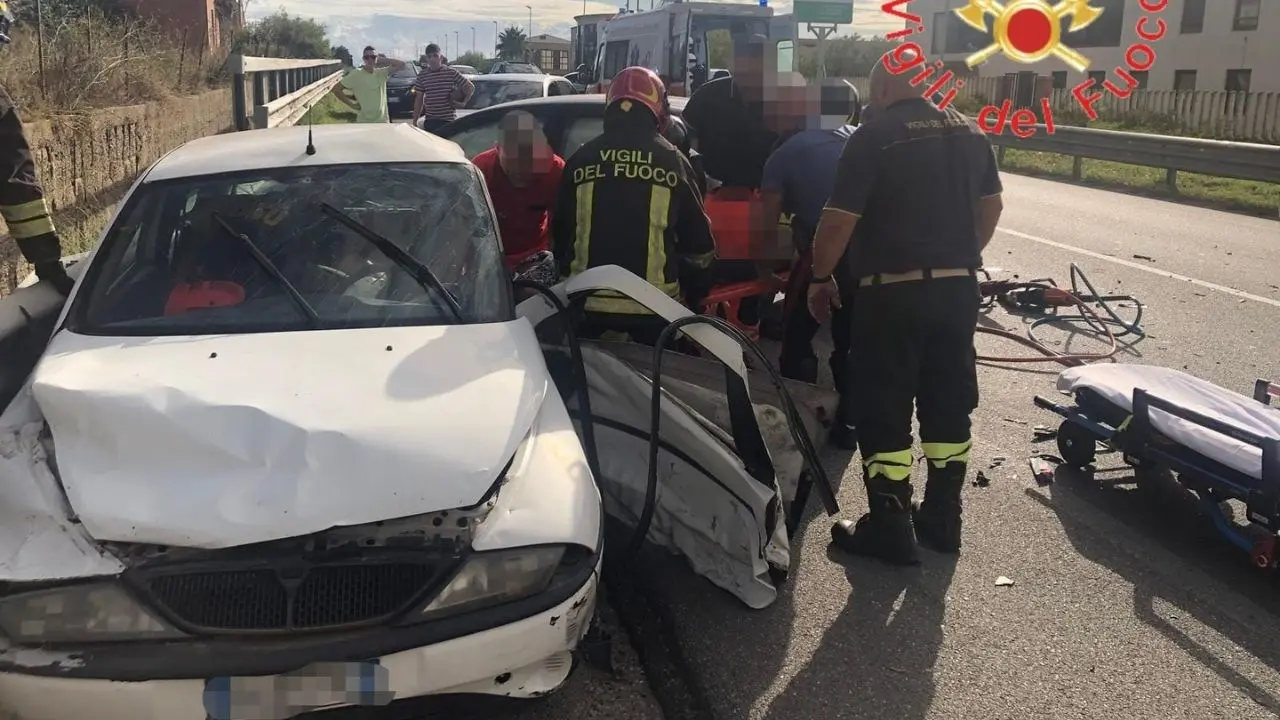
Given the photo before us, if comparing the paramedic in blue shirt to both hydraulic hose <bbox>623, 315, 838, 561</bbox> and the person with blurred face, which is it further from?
hydraulic hose <bbox>623, 315, 838, 561</bbox>

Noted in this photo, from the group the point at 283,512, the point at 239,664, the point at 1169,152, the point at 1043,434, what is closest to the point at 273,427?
the point at 283,512

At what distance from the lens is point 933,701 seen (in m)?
3.18

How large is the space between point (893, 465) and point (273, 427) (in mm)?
2332

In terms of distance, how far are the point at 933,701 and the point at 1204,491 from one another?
64.9 inches

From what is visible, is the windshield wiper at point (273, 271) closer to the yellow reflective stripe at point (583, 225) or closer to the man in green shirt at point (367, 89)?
the yellow reflective stripe at point (583, 225)

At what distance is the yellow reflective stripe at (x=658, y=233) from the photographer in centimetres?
434

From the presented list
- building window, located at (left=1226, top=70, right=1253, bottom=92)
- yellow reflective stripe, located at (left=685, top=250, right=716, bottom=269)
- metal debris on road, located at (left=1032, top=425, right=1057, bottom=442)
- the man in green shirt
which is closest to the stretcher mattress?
metal debris on road, located at (left=1032, top=425, right=1057, bottom=442)

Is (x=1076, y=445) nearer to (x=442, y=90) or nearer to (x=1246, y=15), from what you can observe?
(x=442, y=90)

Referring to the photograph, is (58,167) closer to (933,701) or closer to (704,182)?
(704,182)

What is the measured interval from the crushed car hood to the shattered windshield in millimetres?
187

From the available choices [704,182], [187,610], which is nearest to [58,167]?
[704,182]

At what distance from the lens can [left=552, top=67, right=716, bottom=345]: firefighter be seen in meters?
4.30

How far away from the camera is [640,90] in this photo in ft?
14.9

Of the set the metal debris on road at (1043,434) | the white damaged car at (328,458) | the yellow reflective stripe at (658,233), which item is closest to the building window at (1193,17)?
the metal debris on road at (1043,434)
